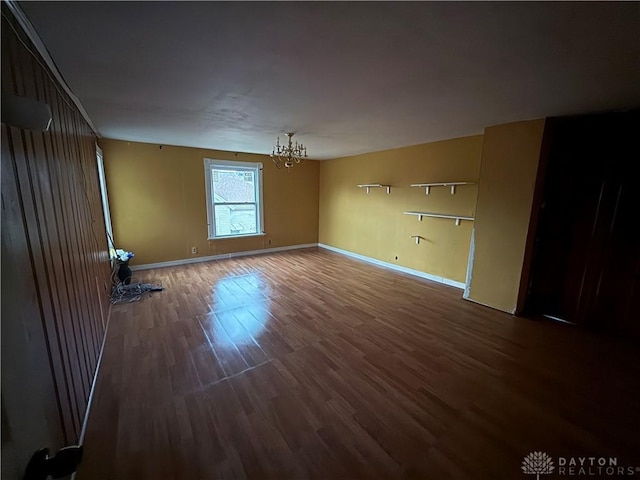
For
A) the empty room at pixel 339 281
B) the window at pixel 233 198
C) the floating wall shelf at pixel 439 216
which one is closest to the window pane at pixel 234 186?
the window at pixel 233 198

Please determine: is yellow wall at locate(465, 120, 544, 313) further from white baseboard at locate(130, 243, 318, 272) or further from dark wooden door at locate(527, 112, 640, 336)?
white baseboard at locate(130, 243, 318, 272)

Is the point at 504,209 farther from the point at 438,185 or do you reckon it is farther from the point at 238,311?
the point at 238,311

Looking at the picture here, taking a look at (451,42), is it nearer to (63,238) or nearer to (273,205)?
(63,238)

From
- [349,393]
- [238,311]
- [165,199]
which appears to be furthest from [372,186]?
[349,393]

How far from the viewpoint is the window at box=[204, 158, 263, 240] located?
536cm

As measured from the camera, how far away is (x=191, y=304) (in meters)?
3.40

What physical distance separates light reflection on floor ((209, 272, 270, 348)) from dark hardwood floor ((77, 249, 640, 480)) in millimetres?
21

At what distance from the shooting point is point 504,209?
10.5ft

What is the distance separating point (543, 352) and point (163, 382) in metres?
3.37

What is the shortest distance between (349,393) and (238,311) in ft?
5.90

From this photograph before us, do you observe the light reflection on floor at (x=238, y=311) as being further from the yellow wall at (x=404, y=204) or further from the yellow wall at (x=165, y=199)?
the yellow wall at (x=404, y=204)

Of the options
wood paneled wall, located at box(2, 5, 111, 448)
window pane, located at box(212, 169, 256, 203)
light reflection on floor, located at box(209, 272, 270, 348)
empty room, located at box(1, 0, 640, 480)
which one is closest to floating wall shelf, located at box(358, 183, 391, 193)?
empty room, located at box(1, 0, 640, 480)

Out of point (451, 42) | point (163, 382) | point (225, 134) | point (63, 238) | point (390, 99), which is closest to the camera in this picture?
point (451, 42)

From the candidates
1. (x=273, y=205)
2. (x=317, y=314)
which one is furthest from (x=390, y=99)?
(x=273, y=205)
